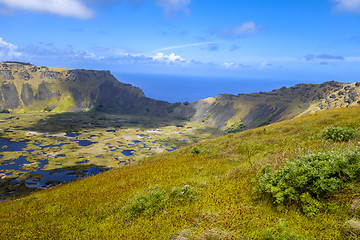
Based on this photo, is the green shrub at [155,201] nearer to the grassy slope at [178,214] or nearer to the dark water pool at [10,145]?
the grassy slope at [178,214]

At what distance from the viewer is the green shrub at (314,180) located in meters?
7.56

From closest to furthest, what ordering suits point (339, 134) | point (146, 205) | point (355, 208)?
point (355, 208) → point (146, 205) → point (339, 134)

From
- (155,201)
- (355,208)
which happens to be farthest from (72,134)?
(355,208)

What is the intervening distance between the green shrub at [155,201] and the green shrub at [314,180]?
152 inches

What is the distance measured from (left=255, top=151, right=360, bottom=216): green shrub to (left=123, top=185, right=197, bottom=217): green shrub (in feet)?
12.6

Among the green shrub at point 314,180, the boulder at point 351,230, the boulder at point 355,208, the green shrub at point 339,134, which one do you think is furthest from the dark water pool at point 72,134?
the boulder at point 351,230

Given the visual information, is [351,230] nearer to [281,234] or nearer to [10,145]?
[281,234]

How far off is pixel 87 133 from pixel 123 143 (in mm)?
43964

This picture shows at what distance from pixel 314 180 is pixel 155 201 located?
7.08 m

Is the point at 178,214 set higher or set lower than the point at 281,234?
lower

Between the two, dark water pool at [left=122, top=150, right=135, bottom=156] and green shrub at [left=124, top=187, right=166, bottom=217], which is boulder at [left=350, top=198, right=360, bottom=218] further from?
dark water pool at [left=122, top=150, right=135, bottom=156]

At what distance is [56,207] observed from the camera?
1207 cm

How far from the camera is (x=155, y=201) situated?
10.1m

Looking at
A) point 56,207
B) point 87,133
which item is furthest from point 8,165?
point 56,207
